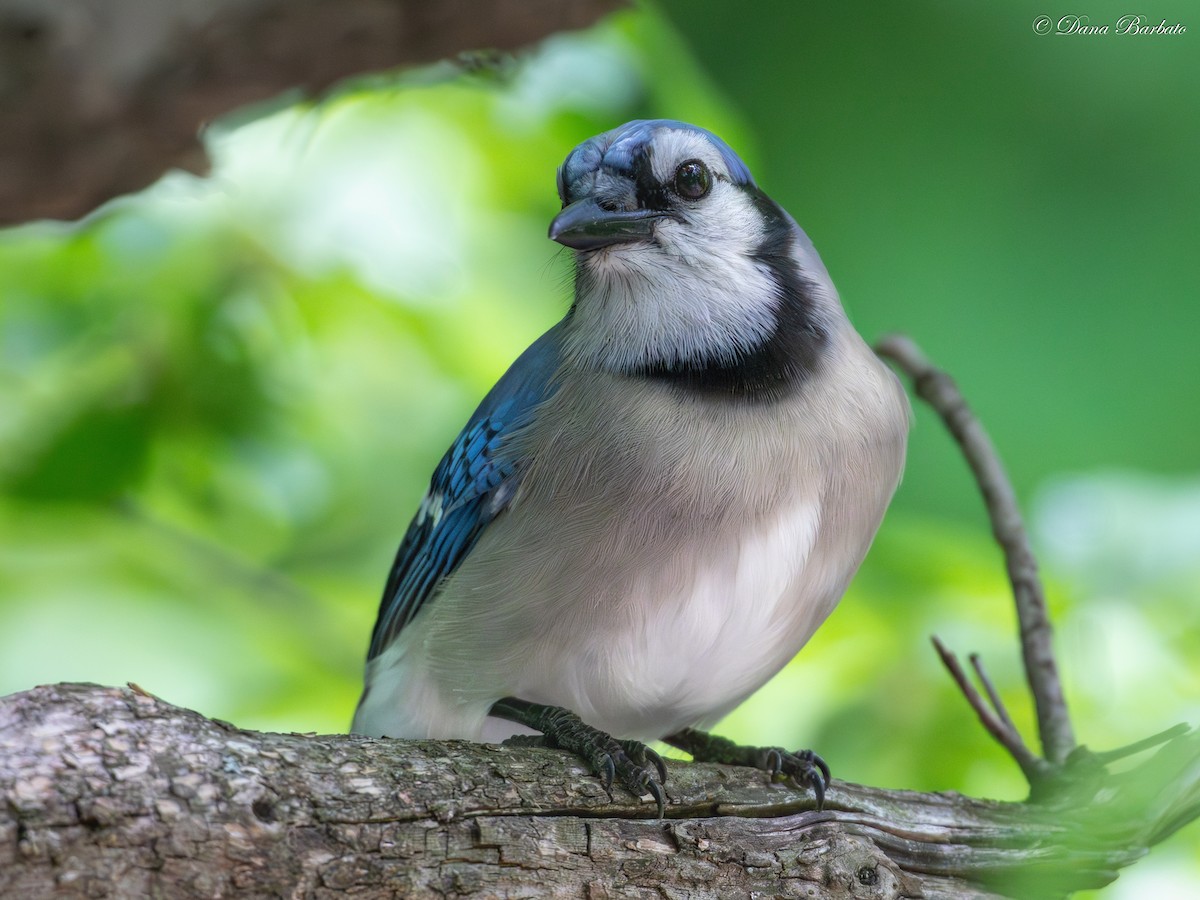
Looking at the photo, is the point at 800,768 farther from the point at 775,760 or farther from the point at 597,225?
the point at 597,225

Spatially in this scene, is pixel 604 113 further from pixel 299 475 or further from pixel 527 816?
pixel 527 816

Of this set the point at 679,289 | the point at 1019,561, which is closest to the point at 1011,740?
the point at 1019,561

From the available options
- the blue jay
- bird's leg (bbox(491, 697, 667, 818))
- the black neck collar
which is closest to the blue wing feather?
the blue jay

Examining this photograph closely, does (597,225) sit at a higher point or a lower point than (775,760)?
higher

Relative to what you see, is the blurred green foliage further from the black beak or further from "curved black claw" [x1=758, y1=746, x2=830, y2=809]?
"curved black claw" [x1=758, y1=746, x2=830, y2=809]

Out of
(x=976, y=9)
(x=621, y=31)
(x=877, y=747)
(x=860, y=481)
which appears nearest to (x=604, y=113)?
(x=621, y=31)

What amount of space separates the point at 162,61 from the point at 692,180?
1083mm

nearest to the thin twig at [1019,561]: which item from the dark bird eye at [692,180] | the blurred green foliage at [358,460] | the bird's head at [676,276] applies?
the blurred green foliage at [358,460]

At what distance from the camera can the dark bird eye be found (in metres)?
2.07

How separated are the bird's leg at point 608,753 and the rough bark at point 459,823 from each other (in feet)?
0.09

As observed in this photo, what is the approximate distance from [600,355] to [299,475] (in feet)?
3.79

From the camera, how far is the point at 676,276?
2.05 m

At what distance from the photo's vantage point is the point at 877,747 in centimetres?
256

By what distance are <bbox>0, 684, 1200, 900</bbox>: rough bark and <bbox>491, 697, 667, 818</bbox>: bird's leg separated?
27 mm
